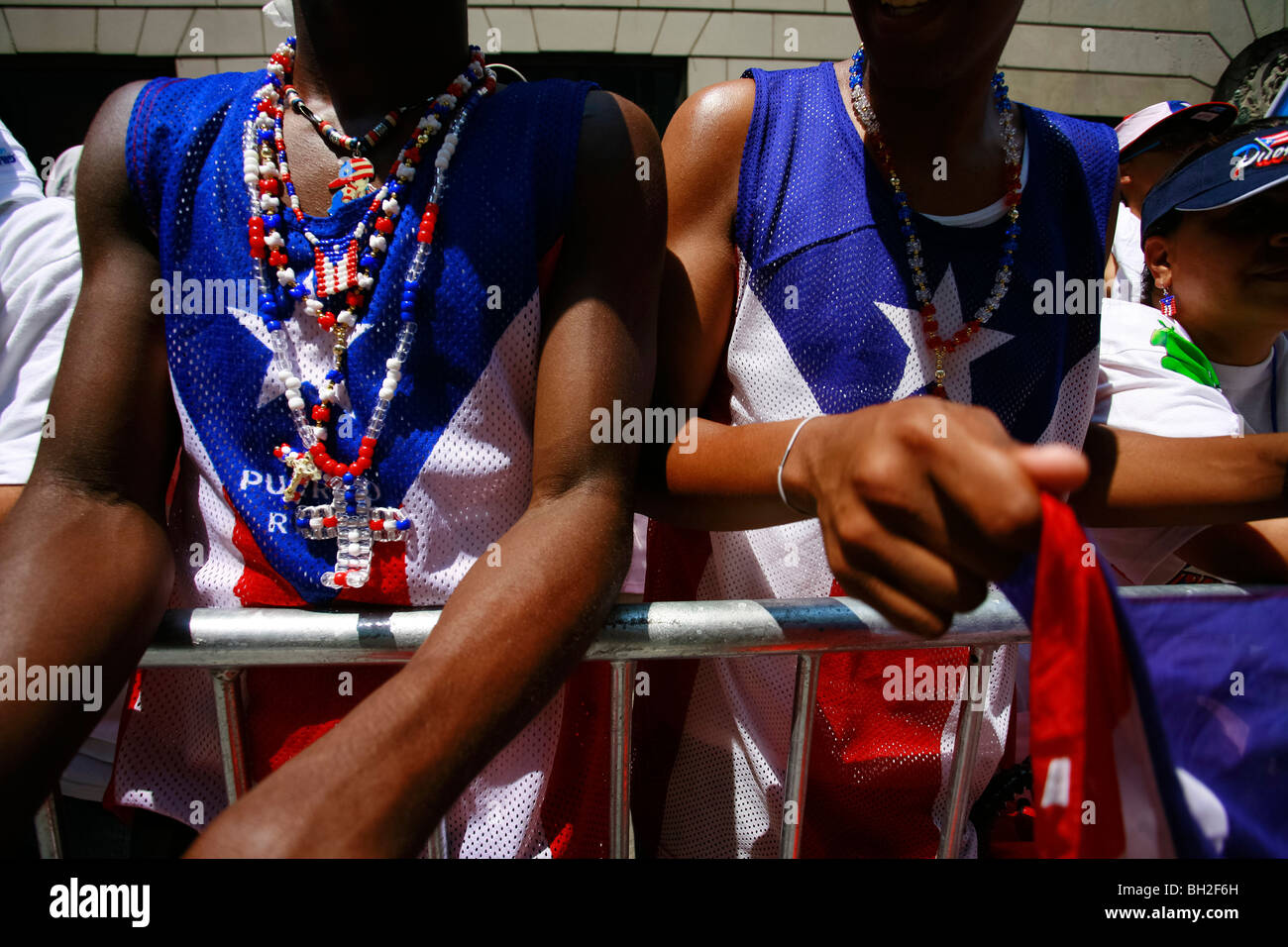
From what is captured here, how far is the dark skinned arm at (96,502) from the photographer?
1.00 meters

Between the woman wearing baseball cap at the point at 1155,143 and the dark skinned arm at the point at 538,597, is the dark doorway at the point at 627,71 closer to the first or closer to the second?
the woman wearing baseball cap at the point at 1155,143

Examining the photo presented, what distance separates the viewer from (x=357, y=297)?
120cm

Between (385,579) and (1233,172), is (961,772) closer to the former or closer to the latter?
(385,579)

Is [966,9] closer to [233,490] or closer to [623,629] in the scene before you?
[623,629]

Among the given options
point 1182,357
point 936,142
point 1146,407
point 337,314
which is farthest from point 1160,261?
point 337,314

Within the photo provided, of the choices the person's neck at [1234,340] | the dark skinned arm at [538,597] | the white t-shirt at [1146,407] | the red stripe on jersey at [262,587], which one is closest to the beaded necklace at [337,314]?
the red stripe on jersey at [262,587]

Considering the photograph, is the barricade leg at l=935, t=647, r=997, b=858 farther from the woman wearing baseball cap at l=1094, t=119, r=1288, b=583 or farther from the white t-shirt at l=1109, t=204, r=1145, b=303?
the white t-shirt at l=1109, t=204, r=1145, b=303

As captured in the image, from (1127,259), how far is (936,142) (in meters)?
2.56

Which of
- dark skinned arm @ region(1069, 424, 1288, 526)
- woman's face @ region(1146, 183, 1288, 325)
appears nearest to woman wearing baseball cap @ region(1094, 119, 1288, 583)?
woman's face @ region(1146, 183, 1288, 325)

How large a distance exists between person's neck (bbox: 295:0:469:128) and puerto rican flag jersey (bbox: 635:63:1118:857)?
0.54 metres

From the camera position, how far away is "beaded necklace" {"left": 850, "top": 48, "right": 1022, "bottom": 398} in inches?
58.1

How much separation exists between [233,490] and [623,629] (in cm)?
61

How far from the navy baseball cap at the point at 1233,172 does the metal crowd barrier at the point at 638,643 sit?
3.66ft
